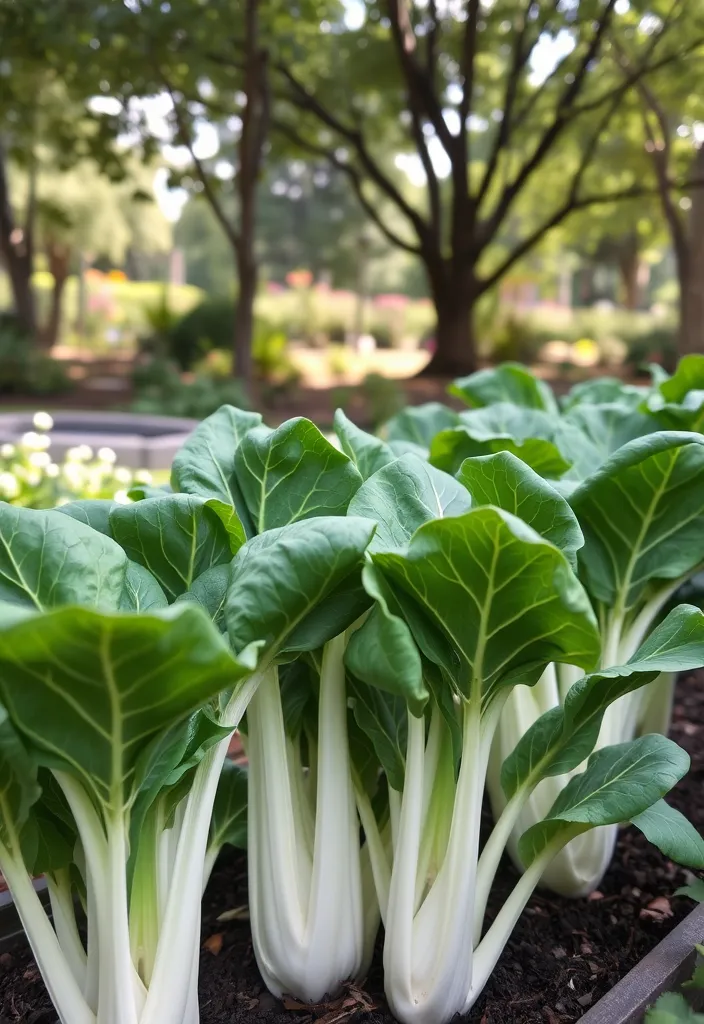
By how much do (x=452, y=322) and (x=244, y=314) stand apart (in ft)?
18.6

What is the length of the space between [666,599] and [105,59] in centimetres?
982

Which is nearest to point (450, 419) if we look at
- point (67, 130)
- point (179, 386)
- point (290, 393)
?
point (179, 386)

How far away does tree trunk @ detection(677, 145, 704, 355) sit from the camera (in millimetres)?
11461

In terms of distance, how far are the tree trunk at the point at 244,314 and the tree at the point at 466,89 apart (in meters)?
2.59

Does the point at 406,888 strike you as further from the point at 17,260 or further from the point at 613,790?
the point at 17,260

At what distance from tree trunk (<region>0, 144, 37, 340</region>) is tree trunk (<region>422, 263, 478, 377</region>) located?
25.9 feet

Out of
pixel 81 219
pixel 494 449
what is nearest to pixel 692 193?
pixel 494 449

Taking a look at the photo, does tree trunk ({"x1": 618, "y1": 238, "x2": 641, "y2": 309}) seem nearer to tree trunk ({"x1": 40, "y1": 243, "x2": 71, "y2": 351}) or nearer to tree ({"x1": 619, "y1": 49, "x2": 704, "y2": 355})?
tree ({"x1": 619, "y1": 49, "x2": 704, "y2": 355})

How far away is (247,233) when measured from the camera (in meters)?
10.7

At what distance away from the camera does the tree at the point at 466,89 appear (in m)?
11.8

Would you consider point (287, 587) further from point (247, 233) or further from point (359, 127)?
point (359, 127)

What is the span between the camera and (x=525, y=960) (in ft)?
5.72

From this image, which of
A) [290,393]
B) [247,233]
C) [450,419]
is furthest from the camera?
[290,393]

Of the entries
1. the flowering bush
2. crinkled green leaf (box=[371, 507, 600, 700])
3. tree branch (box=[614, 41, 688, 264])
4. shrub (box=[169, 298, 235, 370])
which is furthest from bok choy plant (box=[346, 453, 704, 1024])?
→ shrub (box=[169, 298, 235, 370])
